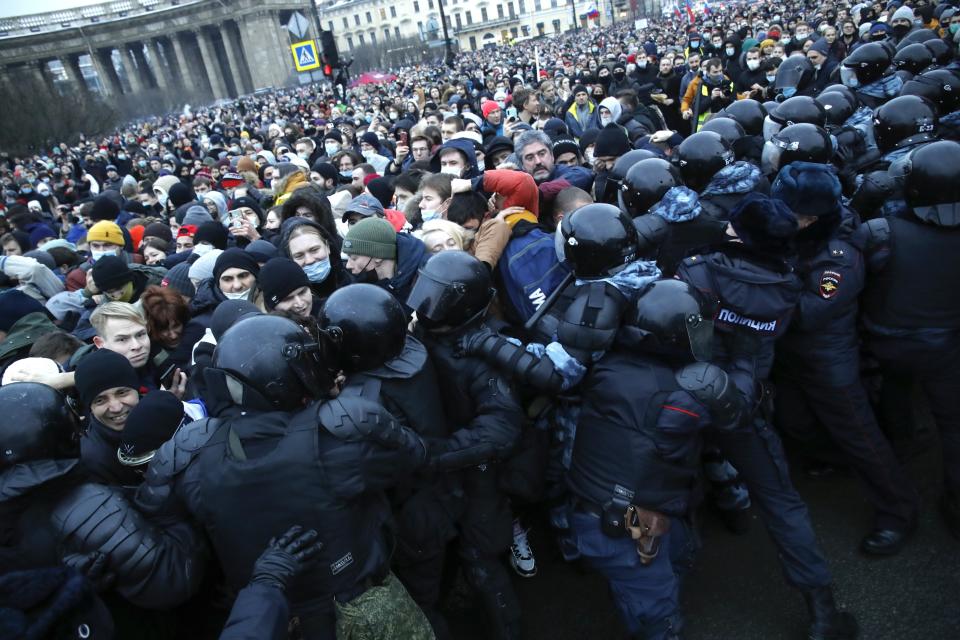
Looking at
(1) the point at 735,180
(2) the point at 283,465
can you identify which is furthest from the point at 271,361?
(1) the point at 735,180

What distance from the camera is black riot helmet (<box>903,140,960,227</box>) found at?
2.57 metres

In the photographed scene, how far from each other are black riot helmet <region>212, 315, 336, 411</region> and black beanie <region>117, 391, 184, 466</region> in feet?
1.87

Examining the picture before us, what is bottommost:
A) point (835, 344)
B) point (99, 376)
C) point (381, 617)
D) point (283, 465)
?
point (381, 617)

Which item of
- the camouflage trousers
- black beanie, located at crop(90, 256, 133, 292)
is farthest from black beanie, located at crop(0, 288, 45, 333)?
the camouflage trousers

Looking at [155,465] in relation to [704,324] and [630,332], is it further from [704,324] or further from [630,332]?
[704,324]

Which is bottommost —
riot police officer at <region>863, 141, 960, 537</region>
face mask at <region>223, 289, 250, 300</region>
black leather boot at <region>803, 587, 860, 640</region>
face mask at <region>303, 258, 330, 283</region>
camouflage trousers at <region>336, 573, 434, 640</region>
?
black leather boot at <region>803, 587, 860, 640</region>

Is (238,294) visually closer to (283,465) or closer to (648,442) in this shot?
(283,465)

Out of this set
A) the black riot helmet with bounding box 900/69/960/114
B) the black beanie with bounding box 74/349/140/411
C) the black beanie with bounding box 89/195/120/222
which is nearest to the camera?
the black beanie with bounding box 74/349/140/411

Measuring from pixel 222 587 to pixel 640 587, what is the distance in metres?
1.69

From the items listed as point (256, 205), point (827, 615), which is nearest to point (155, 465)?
point (827, 615)

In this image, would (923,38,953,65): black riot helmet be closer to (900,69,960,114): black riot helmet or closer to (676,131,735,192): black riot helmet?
(900,69,960,114): black riot helmet

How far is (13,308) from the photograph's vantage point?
424 cm

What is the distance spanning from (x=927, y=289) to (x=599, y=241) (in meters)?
1.66

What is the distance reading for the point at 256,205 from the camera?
6461 millimetres
